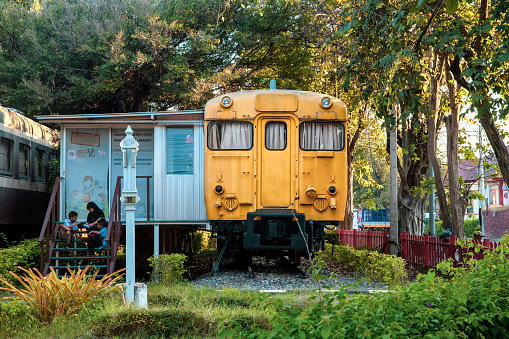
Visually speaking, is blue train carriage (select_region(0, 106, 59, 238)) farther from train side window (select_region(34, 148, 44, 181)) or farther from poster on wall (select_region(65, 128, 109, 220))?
poster on wall (select_region(65, 128, 109, 220))

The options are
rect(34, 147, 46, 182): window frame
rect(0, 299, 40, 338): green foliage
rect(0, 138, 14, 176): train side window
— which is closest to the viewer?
rect(0, 299, 40, 338): green foliage

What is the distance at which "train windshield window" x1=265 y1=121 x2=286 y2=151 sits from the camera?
1142cm

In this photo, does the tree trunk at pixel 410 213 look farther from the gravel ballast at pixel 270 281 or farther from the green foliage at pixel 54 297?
the green foliage at pixel 54 297

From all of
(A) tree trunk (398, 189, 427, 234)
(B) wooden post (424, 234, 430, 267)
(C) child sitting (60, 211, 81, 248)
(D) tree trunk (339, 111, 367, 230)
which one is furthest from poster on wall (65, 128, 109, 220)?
(A) tree trunk (398, 189, 427, 234)

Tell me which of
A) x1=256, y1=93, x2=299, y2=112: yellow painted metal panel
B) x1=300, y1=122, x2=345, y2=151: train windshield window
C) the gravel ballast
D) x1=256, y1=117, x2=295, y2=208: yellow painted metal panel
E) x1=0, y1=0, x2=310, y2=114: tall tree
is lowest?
the gravel ballast

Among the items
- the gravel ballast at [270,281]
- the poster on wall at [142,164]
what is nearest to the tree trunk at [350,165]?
the gravel ballast at [270,281]

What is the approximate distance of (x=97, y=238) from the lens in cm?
1141

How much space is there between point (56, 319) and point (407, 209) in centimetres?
1338

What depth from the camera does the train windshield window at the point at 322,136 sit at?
1145 cm

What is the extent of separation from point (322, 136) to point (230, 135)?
6.26 feet

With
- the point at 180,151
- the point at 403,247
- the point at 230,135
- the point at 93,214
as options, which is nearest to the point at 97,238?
the point at 93,214

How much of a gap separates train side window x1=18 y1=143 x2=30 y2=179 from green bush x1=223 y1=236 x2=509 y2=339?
10.8 metres

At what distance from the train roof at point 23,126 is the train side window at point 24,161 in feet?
1.17

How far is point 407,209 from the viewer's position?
17.8 metres
